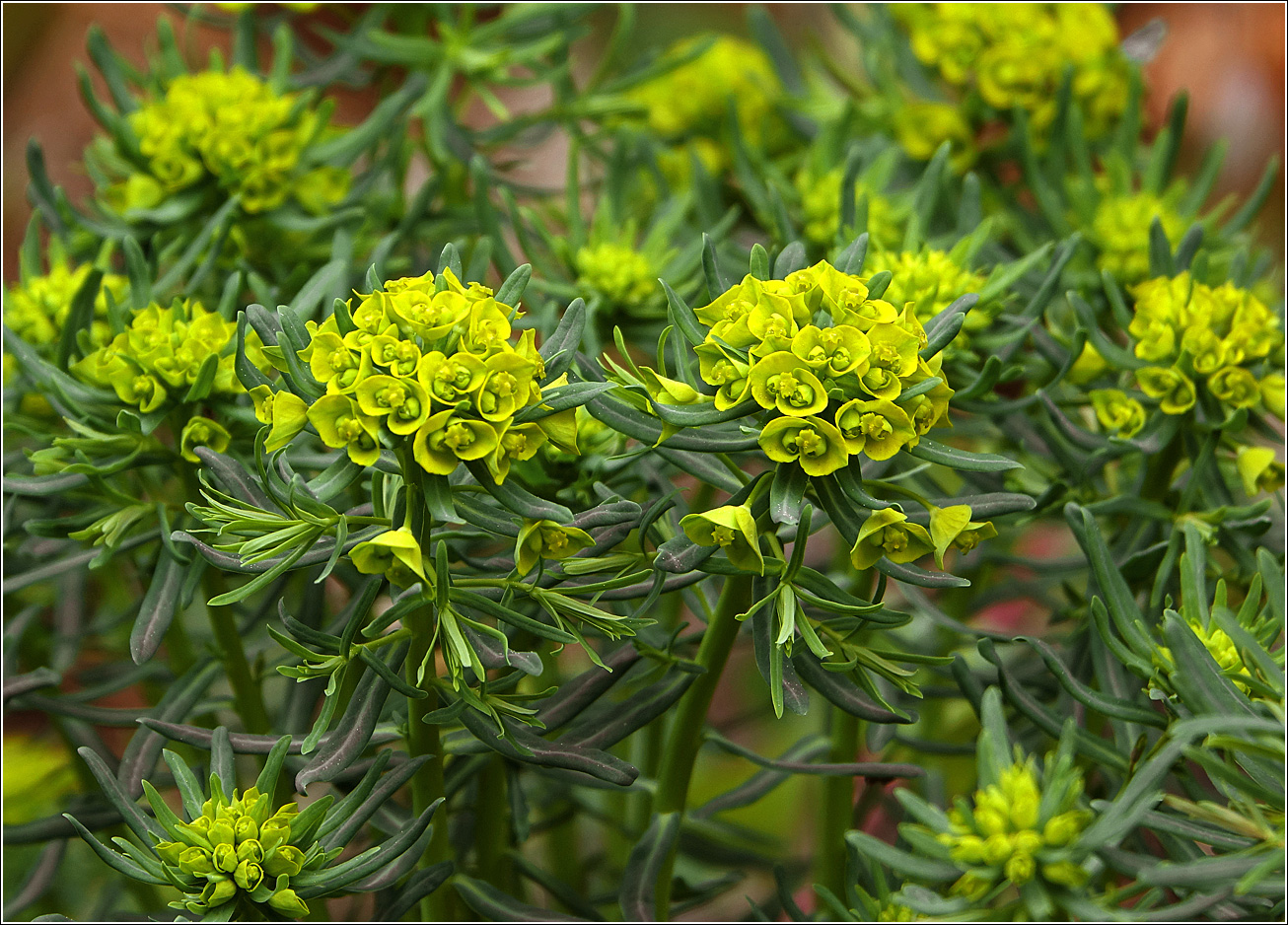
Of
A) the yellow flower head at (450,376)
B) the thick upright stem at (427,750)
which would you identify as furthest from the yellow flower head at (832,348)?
the thick upright stem at (427,750)

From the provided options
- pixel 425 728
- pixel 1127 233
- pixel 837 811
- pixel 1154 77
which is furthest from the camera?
pixel 1154 77

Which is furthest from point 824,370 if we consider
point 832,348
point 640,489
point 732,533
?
point 640,489

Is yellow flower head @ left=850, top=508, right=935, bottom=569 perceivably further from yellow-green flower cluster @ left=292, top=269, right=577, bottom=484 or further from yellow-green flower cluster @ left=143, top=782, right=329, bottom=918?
yellow-green flower cluster @ left=143, top=782, right=329, bottom=918

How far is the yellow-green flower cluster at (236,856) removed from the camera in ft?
2.60

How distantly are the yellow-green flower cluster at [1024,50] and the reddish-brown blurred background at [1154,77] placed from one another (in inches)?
30.8

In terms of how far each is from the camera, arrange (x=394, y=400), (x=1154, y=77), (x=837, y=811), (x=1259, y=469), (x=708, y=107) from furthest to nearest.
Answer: (x=1154, y=77), (x=708, y=107), (x=837, y=811), (x=1259, y=469), (x=394, y=400)

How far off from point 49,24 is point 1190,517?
2442 mm

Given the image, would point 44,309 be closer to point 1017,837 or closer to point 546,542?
point 546,542

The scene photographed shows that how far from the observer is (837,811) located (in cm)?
111

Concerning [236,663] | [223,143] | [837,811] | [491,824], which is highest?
[223,143]

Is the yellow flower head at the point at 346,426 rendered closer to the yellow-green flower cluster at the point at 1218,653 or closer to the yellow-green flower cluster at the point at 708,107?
the yellow-green flower cluster at the point at 1218,653

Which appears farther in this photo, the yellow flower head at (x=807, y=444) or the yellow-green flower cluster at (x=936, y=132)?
the yellow-green flower cluster at (x=936, y=132)

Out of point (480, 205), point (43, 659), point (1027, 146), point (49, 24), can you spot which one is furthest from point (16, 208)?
point (1027, 146)

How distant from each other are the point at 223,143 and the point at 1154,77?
6.04ft
